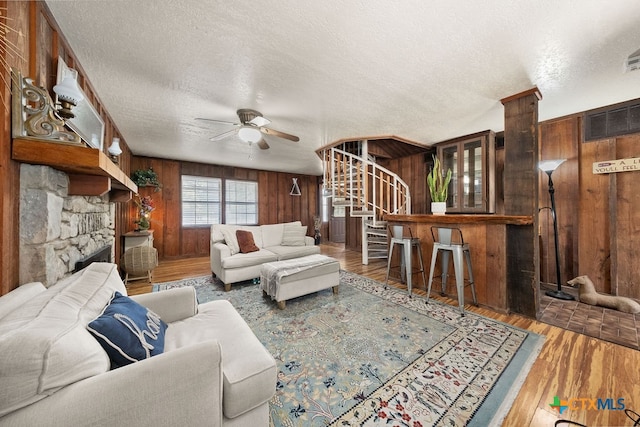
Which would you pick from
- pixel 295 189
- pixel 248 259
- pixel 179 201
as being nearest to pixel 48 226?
pixel 248 259

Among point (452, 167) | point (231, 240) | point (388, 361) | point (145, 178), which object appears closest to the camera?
point (388, 361)

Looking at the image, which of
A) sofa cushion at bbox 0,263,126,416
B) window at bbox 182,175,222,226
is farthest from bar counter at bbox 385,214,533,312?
window at bbox 182,175,222,226

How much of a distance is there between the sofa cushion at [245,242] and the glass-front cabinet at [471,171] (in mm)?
3805

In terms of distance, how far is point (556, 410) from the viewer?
1.30 metres

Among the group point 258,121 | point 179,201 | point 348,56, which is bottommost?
point 179,201

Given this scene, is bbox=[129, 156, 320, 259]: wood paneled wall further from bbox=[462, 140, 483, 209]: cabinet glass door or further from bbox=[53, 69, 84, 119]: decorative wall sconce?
bbox=[462, 140, 483, 209]: cabinet glass door

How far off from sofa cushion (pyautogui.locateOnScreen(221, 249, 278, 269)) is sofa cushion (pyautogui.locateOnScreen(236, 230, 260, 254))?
10 cm

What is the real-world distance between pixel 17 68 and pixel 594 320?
486cm

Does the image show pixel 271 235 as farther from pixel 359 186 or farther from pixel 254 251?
pixel 359 186

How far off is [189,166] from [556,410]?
7068 millimetres

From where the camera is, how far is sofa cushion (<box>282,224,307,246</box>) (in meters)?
4.45

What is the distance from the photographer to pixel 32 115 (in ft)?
4.01

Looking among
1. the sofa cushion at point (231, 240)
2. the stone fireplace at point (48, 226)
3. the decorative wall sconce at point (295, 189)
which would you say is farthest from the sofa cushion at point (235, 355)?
the decorative wall sconce at point (295, 189)

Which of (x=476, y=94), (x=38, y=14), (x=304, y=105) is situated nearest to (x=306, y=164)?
(x=304, y=105)
